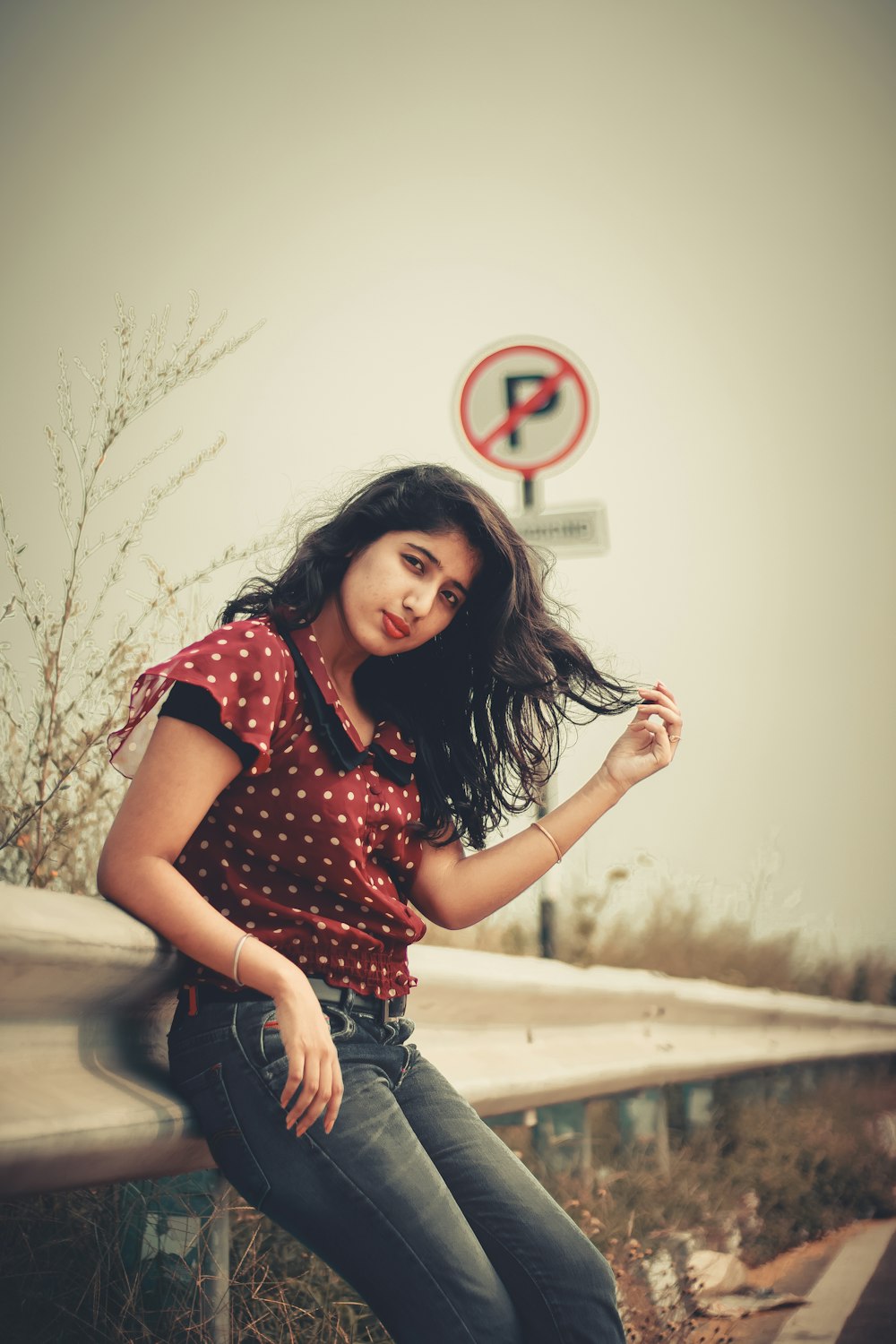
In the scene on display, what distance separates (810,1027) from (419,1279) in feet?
13.7

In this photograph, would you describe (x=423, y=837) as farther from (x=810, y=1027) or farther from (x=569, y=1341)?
(x=810, y=1027)

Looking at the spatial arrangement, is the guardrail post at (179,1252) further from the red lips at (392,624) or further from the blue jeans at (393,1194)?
the red lips at (392,624)

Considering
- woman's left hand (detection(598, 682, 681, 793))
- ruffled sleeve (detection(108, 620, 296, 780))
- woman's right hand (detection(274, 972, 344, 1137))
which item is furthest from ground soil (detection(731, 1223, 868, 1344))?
ruffled sleeve (detection(108, 620, 296, 780))

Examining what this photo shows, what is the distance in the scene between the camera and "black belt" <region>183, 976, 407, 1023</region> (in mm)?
1925

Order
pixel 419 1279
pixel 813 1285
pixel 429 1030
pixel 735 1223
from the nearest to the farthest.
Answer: pixel 419 1279
pixel 429 1030
pixel 813 1285
pixel 735 1223

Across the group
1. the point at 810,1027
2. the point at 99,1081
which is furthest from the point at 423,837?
the point at 810,1027

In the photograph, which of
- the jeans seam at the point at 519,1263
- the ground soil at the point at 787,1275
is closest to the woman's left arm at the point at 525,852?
the jeans seam at the point at 519,1263

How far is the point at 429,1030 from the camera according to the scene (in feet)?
9.00

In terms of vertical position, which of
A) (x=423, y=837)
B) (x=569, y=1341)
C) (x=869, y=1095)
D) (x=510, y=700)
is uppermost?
(x=510, y=700)

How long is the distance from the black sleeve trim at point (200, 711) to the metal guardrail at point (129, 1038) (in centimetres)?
31

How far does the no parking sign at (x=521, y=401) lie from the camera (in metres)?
4.93

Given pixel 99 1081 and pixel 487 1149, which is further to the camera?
pixel 487 1149

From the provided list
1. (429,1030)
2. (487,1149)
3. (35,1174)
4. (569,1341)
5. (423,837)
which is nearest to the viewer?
(35,1174)

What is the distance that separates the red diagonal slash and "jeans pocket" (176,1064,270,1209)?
3.48m
